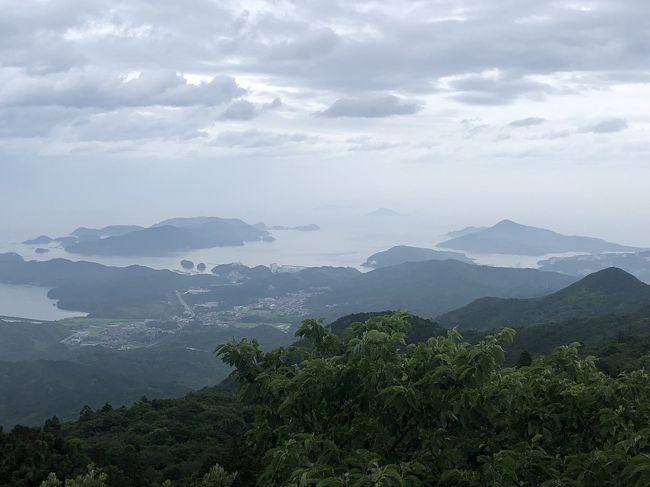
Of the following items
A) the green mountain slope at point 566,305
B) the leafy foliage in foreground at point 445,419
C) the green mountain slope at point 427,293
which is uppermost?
the leafy foliage in foreground at point 445,419

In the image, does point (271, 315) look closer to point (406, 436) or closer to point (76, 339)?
point (76, 339)

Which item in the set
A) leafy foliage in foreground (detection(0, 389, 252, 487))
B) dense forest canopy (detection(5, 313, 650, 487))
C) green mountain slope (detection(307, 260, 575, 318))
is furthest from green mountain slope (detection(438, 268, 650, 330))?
dense forest canopy (detection(5, 313, 650, 487))

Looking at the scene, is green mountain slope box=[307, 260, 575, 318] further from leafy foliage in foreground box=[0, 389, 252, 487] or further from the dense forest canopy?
the dense forest canopy

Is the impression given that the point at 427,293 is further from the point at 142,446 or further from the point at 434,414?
the point at 434,414

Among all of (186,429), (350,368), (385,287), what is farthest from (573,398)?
(385,287)

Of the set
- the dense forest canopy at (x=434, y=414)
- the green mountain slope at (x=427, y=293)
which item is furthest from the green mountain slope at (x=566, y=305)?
the dense forest canopy at (x=434, y=414)

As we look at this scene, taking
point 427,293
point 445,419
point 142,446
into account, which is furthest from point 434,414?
point 427,293

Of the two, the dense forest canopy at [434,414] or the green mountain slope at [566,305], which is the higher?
the dense forest canopy at [434,414]

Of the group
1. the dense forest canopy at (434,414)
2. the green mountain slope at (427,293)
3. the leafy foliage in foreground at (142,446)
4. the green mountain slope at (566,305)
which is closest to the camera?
the dense forest canopy at (434,414)

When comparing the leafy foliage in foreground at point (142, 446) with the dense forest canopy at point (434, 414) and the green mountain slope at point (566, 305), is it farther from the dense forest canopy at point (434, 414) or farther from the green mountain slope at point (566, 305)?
the green mountain slope at point (566, 305)
